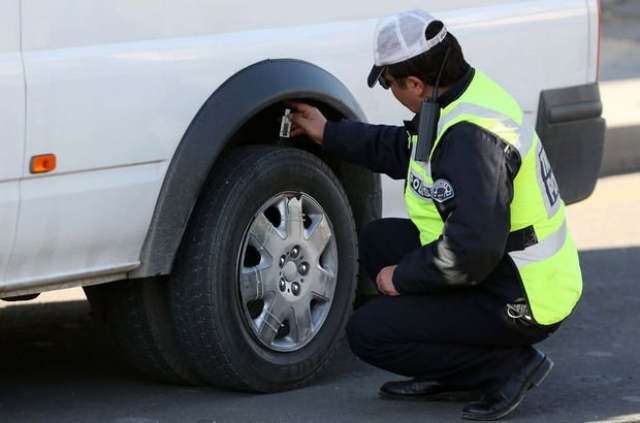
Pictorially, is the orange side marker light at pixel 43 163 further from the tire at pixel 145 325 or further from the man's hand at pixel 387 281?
the man's hand at pixel 387 281

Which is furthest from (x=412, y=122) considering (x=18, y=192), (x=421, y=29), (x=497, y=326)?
(x=18, y=192)

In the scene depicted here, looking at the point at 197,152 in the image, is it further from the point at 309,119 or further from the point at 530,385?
the point at 530,385

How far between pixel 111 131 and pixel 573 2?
2.25m

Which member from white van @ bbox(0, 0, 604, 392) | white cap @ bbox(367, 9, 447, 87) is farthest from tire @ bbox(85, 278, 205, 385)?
white cap @ bbox(367, 9, 447, 87)

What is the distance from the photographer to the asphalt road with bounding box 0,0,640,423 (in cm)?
441

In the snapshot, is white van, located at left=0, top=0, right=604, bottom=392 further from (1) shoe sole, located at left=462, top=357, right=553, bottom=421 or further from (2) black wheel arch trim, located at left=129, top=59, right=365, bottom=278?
(1) shoe sole, located at left=462, top=357, right=553, bottom=421

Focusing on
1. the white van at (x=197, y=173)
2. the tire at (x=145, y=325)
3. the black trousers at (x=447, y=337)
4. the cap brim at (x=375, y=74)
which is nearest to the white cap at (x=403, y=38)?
the cap brim at (x=375, y=74)

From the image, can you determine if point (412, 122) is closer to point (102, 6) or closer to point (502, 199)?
point (502, 199)

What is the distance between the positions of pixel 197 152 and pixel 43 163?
0.53m

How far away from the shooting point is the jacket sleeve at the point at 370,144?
183 inches

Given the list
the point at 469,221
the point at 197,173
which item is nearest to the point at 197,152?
the point at 197,173

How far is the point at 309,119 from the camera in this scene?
15.3ft

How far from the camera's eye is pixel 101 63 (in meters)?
4.00

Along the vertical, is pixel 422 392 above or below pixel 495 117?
below
